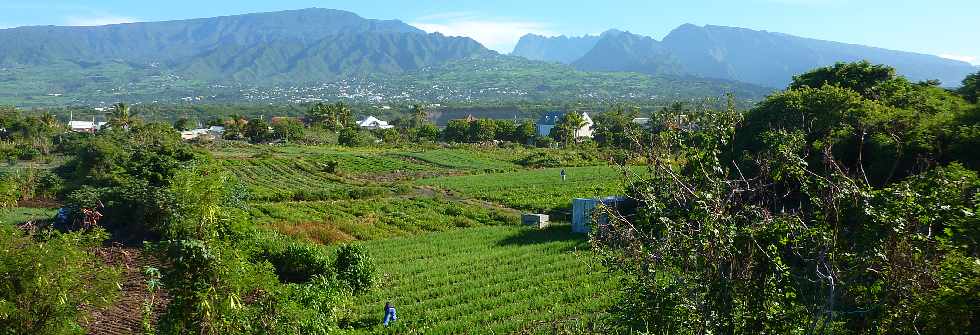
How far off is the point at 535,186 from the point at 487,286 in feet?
85.9

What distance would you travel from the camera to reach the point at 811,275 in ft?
21.1

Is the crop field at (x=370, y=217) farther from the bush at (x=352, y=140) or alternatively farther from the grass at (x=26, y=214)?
the bush at (x=352, y=140)

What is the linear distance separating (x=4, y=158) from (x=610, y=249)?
6439cm

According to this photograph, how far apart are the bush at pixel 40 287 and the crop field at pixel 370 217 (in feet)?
54.5

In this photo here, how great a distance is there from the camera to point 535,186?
140ft

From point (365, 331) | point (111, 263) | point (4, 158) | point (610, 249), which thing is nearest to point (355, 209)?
point (111, 263)

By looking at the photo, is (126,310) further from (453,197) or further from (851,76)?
(851,76)

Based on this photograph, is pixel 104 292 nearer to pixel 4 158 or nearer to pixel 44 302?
pixel 44 302

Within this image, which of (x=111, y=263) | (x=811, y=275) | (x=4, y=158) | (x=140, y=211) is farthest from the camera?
(x=4, y=158)

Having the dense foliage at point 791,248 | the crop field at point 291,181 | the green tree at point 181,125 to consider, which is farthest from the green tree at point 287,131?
the dense foliage at point 791,248

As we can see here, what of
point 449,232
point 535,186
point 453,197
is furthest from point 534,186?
point 449,232

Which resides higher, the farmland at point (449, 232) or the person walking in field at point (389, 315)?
the person walking in field at point (389, 315)

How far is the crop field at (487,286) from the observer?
44.1 feet

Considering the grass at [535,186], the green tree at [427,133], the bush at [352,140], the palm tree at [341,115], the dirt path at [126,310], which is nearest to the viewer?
the dirt path at [126,310]
